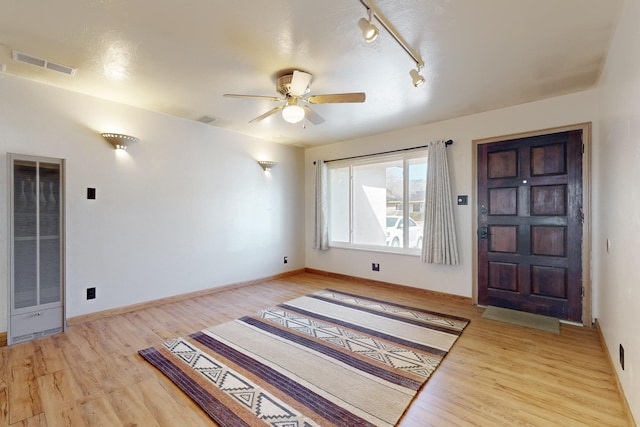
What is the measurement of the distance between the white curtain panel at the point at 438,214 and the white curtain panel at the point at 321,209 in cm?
193

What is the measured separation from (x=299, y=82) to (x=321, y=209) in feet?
10.4

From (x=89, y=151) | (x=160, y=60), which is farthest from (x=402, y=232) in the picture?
(x=89, y=151)

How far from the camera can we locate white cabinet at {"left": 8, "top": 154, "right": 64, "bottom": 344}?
8.68 feet

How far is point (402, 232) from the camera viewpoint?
4602 millimetres

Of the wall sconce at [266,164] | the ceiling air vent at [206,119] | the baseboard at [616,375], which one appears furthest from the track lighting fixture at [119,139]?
the baseboard at [616,375]

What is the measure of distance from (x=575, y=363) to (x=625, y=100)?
2.05m

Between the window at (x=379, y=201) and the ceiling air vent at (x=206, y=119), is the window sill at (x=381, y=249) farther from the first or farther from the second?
the ceiling air vent at (x=206, y=119)

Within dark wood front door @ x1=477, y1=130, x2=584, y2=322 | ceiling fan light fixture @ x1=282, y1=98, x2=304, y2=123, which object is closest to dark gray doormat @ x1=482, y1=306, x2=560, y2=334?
dark wood front door @ x1=477, y1=130, x2=584, y2=322

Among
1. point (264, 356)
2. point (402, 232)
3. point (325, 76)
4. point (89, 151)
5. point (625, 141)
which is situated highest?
point (325, 76)

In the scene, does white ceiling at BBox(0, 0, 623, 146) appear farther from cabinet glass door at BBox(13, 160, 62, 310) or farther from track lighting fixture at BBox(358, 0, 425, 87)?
cabinet glass door at BBox(13, 160, 62, 310)

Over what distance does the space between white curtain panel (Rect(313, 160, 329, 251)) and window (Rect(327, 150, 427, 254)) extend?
0.49ft

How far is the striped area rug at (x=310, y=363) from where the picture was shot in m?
1.80

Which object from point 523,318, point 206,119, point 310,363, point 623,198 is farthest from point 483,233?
point 206,119

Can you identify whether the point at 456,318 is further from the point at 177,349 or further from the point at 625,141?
the point at 177,349
